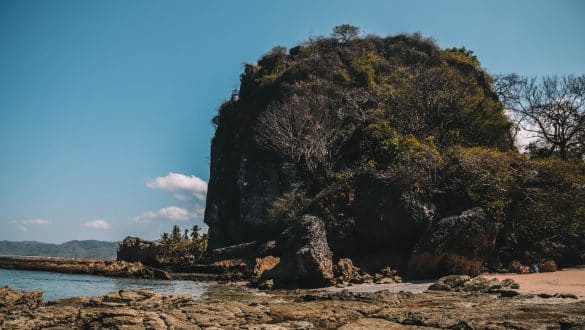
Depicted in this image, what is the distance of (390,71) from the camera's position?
39688mm

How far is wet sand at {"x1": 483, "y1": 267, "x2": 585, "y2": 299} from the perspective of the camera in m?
11.5

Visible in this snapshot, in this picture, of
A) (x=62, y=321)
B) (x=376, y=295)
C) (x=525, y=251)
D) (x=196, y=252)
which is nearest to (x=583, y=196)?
(x=525, y=251)

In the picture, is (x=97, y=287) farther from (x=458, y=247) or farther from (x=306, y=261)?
(x=458, y=247)

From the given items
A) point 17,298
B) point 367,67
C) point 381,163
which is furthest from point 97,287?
point 367,67

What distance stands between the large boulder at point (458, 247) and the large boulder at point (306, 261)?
3780 mm

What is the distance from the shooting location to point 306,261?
1727 centimetres

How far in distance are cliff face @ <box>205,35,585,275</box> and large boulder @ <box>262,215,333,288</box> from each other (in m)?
2.80

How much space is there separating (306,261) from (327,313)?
7946mm

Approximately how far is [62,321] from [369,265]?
14.3m

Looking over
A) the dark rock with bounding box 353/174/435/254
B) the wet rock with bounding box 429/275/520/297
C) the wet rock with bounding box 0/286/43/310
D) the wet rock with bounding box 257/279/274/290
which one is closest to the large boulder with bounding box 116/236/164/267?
the wet rock with bounding box 257/279/274/290

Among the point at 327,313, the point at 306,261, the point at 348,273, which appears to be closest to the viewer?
the point at 327,313

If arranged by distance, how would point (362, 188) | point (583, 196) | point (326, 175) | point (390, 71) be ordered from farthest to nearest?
point (390, 71), point (326, 175), point (362, 188), point (583, 196)

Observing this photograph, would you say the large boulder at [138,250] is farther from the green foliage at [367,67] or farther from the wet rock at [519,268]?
the wet rock at [519,268]

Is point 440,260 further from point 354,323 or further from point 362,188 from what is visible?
point 354,323
